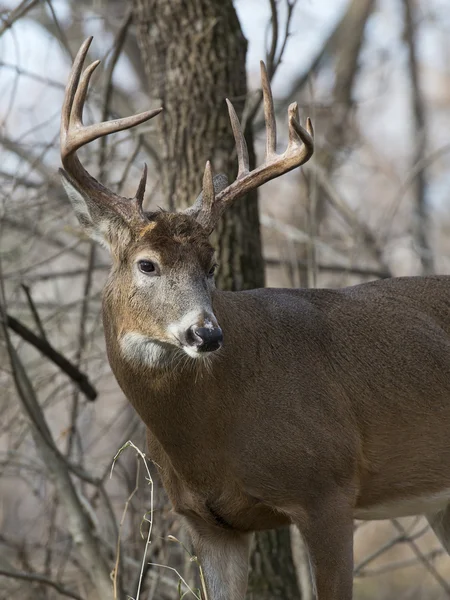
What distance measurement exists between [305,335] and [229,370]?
0.59 m

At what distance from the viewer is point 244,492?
17.3ft

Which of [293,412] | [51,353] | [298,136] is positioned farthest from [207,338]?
[51,353]

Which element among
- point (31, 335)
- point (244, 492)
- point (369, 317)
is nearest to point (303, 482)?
point (244, 492)

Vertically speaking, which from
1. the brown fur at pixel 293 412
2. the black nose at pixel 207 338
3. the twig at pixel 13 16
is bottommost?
the brown fur at pixel 293 412

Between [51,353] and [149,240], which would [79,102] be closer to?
[149,240]

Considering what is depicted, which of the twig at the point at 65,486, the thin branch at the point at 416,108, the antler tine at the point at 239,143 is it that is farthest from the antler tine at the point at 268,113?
the thin branch at the point at 416,108

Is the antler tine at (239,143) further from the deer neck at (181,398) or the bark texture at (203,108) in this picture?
the bark texture at (203,108)

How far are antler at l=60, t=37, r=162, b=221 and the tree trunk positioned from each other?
1.71m

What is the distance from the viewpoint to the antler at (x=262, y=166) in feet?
17.5

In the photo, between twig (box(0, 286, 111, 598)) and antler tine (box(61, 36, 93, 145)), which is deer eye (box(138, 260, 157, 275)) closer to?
antler tine (box(61, 36, 93, 145))

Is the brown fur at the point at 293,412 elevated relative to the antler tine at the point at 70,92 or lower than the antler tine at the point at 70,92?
lower

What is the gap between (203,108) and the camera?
7.07 metres

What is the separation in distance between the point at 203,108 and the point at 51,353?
208 centimetres

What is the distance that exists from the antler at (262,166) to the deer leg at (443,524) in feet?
8.76
